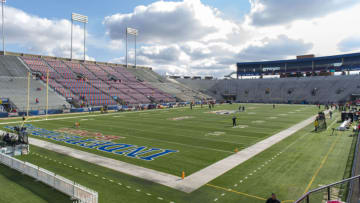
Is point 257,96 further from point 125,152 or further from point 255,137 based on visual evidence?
point 125,152

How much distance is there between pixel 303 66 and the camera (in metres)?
95.1

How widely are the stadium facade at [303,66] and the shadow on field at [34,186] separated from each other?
325ft

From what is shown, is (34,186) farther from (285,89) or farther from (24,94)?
(285,89)

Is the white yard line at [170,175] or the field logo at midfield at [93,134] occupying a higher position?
the field logo at midfield at [93,134]

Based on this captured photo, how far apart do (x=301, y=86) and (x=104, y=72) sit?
226 feet

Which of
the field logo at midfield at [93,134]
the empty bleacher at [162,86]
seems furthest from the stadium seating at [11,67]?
the field logo at midfield at [93,134]

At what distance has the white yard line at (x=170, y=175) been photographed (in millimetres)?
10867

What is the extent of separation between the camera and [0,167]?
1266cm

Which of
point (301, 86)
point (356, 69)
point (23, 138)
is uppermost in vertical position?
point (356, 69)

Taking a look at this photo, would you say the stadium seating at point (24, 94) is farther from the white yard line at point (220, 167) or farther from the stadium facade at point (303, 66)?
the stadium facade at point (303, 66)

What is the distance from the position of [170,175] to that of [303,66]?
325 ft

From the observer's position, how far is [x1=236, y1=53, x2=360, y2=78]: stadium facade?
3344 inches

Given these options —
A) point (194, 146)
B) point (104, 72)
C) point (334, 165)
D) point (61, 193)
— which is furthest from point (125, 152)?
point (104, 72)

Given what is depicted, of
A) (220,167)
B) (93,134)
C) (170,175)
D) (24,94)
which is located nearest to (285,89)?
(24,94)
